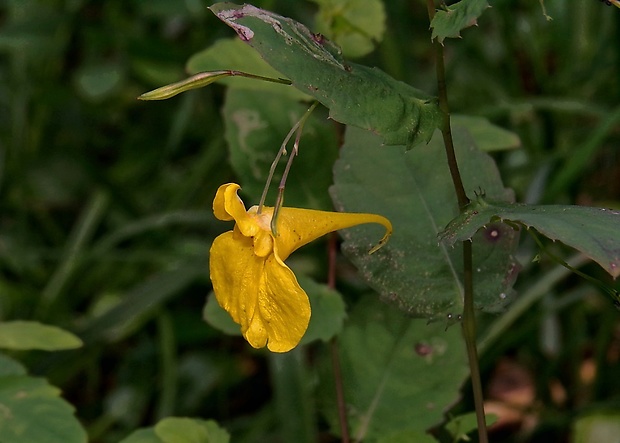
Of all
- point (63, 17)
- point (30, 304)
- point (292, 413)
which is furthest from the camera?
point (63, 17)

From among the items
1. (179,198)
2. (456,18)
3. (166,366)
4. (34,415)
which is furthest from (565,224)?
(179,198)

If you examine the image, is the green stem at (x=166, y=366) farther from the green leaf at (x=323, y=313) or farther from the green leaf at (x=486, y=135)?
the green leaf at (x=486, y=135)

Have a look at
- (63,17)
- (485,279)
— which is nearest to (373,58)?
(63,17)

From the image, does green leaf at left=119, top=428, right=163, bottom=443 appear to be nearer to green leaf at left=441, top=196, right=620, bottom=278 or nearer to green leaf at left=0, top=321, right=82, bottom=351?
green leaf at left=0, top=321, right=82, bottom=351

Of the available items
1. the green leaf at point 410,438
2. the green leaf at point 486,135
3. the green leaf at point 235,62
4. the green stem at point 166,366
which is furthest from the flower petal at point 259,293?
the green stem at point 166,366

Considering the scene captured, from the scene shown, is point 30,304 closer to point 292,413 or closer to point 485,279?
point 292,413
